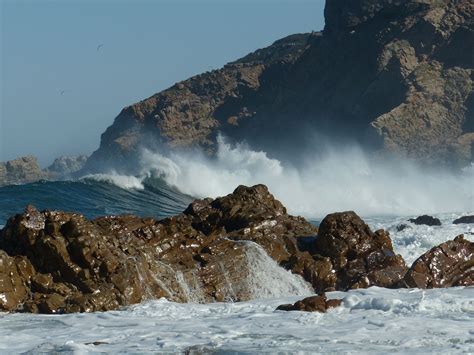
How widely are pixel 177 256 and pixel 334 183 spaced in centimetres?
3345

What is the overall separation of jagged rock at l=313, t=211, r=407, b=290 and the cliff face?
39.5 meters

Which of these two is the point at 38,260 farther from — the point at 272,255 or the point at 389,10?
the point at 389,10

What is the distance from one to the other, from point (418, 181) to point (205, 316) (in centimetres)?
3815

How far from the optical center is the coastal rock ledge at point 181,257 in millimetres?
12781

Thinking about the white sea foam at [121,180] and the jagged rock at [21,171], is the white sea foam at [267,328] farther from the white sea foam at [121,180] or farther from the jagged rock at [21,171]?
the jagged rock at [21,171]

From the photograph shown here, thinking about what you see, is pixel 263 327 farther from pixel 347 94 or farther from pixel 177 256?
pixel 347 94

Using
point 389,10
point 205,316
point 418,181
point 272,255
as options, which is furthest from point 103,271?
point 389,10

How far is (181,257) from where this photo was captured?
1474cm

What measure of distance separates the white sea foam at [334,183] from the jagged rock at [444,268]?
76.1ft

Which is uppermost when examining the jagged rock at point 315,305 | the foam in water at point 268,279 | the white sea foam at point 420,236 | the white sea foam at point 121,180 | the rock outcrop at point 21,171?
the rock outcrop at point 21,171

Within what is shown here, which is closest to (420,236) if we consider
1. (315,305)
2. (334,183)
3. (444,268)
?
(444,268)

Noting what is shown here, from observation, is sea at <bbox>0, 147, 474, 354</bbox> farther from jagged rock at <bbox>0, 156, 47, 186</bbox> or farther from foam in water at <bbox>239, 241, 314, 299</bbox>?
jagged rock at <bbox>0, 156, 47, 186</bbox>

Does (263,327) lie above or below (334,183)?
below

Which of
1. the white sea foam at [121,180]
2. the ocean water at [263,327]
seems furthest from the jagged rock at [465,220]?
the white sea foam at [121,180]
